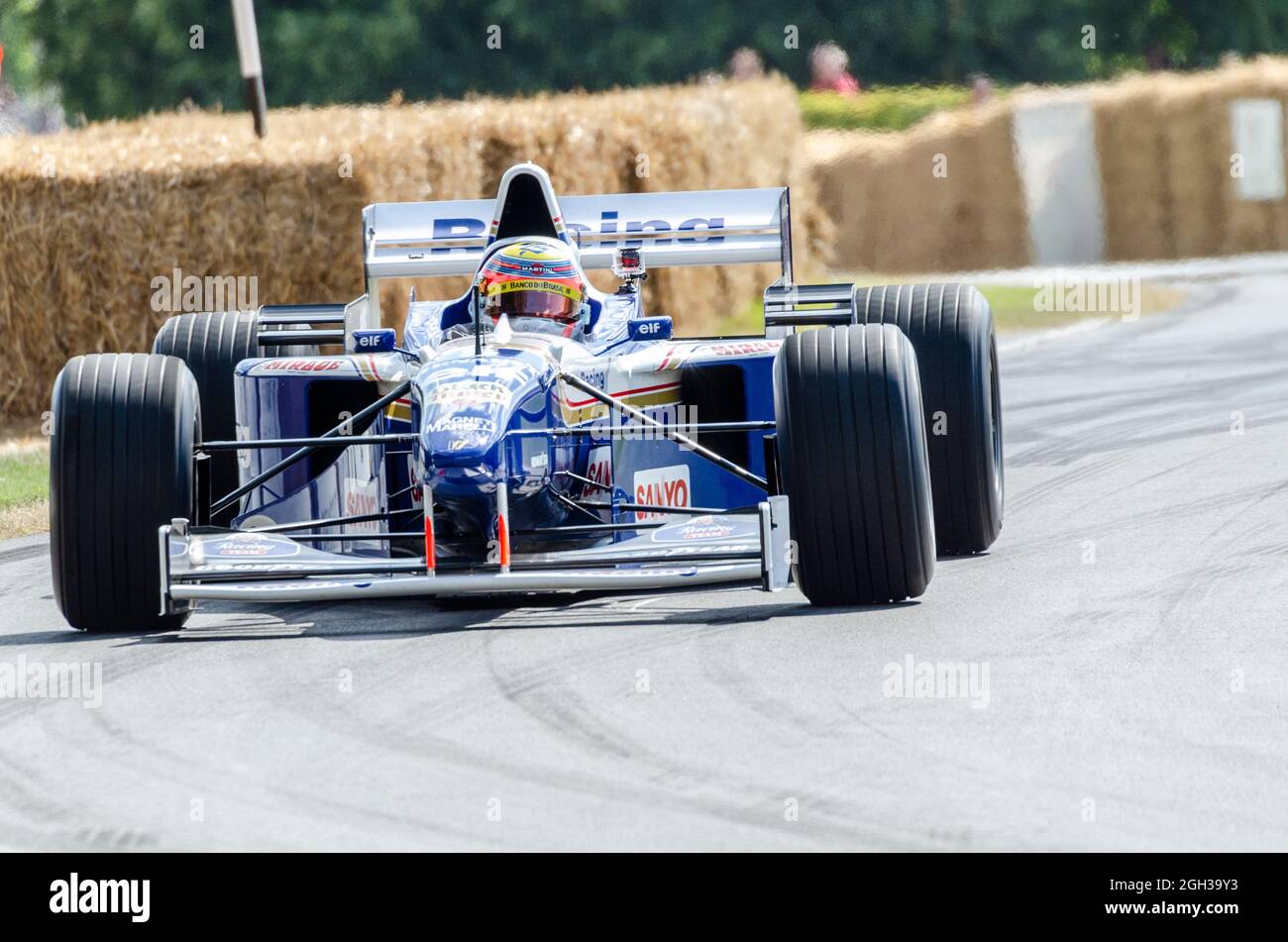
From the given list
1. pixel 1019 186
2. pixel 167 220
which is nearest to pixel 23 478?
pixel 167 220

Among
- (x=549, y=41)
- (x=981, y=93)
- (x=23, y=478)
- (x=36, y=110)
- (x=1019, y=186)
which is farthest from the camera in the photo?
(x=36, y=110)

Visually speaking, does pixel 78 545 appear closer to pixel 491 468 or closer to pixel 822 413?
pixel 491 468

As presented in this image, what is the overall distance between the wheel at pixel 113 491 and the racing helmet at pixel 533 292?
160 centimetres

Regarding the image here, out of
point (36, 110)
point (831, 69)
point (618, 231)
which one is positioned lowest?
point (618, 231)

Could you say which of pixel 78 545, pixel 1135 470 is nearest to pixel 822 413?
pixel 78 545

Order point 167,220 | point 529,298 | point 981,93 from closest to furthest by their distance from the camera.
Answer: point 529,298 → point 167,220 → point 981,93

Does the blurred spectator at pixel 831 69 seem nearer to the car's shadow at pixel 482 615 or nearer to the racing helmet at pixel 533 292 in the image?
the racing helmet at pixel 533 292

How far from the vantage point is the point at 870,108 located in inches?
1404

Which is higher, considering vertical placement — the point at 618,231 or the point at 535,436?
the point at 618,231

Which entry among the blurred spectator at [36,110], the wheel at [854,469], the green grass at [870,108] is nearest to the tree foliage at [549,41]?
the blurred spectator at [36,110]

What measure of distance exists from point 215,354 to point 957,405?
135 inches

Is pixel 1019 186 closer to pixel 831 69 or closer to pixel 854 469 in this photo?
pixel 831 69

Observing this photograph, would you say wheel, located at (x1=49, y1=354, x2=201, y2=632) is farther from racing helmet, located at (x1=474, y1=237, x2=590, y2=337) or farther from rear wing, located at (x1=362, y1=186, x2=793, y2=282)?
rear wing, located at (x1=362, y1=186, x2=793, y2=282)

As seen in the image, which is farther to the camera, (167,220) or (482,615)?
(167,220)
